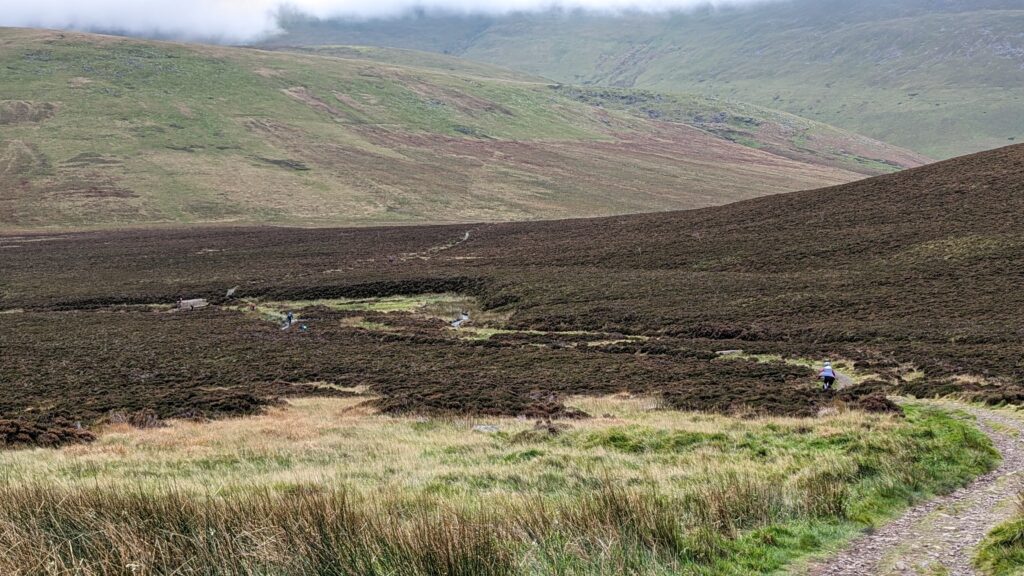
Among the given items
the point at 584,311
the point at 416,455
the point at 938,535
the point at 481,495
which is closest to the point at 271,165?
the point at 584,311

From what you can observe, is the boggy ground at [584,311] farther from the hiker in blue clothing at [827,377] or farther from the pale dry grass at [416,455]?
the pale dry grass at [416,455]

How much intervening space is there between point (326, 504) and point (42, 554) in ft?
7.80

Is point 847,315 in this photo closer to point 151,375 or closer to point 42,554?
point 151,375

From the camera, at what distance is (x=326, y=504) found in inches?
295

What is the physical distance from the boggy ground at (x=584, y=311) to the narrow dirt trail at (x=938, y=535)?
10.1 m

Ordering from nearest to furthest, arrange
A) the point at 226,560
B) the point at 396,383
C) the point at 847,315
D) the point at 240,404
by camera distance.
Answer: the point at 226,560 < the point at 240,404 < the point at 396,383 < the point at 847,315

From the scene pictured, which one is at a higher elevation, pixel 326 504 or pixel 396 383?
pixel 326 504

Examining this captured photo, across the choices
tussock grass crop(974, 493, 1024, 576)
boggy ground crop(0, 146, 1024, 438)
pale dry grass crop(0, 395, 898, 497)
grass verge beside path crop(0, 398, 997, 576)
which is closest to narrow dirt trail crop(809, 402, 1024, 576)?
tussock grass crop(974, 493, 1024, 576)

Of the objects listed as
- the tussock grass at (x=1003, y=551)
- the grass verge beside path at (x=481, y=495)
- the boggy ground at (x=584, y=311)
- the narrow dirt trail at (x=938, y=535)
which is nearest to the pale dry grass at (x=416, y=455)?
the grass verge beside path at (x=481, y=495)

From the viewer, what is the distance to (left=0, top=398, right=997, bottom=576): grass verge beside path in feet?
21.7

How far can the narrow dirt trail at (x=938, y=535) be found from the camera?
811 centimetres

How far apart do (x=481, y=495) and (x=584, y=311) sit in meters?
36.1

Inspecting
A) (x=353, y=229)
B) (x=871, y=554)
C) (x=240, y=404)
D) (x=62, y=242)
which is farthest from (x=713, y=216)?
(x=62, y=242)

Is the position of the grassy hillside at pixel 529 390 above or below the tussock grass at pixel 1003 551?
below
